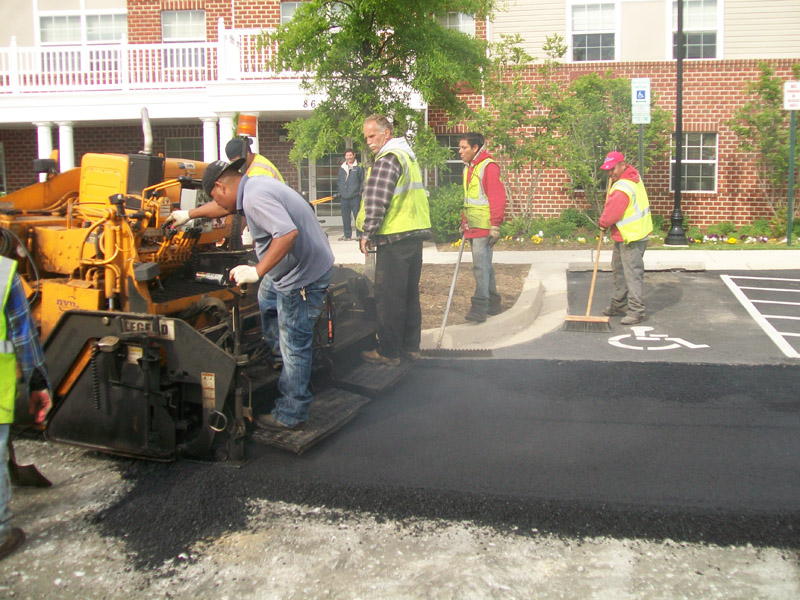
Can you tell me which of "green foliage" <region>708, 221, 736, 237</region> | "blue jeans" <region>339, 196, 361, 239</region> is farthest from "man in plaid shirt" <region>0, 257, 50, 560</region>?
"green foliage" <region>708, 221, 736, 237</region>

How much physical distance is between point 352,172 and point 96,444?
11.0 meters

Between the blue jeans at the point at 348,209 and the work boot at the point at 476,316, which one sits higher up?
the blue jeans at the point at 348,209

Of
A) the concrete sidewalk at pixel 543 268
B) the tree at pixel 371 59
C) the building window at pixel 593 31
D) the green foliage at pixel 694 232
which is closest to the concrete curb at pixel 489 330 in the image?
the concrete sidewalk at pixel 543 268

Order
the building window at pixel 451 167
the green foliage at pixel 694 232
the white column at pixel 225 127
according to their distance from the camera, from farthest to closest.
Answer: the building window at pixel 451 167 → the white column at pixel 225 127 → the green foliage at pixel 694 232

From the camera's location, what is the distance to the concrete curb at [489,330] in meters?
7.75

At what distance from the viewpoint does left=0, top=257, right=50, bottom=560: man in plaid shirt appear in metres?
3.66

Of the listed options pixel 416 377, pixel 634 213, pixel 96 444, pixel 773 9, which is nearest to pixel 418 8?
pixel 634 213

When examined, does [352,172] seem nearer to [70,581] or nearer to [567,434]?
[567,434]

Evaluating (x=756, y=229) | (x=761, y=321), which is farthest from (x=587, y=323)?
(x=756, y=229)

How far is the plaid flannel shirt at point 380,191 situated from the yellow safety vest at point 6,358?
305cm

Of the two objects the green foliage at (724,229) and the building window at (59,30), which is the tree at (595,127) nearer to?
the green foliage at (724,229)

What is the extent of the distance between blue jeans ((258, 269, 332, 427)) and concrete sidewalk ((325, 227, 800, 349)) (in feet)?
9.24

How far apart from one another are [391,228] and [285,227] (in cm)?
188

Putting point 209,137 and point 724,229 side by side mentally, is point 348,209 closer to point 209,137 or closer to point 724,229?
point 209,137
